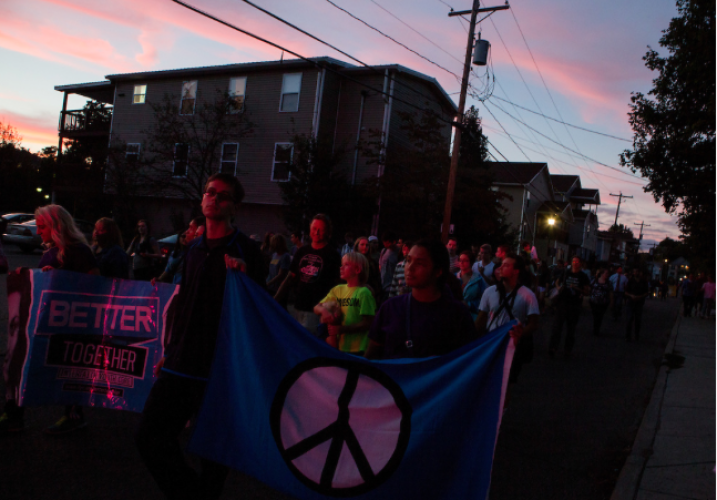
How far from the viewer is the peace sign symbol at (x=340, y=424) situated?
314cm

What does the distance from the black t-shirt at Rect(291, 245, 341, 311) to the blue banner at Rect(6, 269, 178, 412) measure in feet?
4.59

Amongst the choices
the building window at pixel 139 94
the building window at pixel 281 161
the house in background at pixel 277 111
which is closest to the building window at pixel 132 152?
the house in background at pixel 277 111

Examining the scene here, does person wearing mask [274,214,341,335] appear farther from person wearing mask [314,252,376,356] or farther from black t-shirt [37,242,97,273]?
black t-shirt [37,242,97,273]

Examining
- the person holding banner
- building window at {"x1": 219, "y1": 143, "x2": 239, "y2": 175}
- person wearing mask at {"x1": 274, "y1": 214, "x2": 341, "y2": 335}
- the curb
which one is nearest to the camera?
the curb

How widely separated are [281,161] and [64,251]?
22218 millimetres

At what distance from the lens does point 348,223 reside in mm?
24172

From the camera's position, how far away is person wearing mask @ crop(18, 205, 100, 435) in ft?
15.3

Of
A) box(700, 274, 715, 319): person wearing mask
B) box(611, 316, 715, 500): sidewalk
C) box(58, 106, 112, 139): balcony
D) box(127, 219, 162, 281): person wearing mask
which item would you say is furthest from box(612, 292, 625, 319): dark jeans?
box(58, 106, 112, 139): balcony

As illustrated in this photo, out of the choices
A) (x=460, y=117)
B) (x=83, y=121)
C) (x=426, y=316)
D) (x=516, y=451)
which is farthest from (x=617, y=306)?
(x=83, y=121)

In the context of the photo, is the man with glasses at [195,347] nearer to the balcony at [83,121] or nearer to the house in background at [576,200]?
the balcony at [83,121]

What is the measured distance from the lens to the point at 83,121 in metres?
34.4

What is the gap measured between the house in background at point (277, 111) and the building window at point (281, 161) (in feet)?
Answer: 0.15

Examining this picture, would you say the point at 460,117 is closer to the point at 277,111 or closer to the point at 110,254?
the point at 277,111

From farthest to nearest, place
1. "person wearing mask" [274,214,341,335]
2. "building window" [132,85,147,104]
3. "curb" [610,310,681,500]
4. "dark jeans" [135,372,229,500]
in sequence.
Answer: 1. "building window" [132,85,147,104]
2. "person wearing mask" [274,214,341,335]
3. "curb" [610,310,681,500]
4. "dark jeans" [135,372,229,500]
